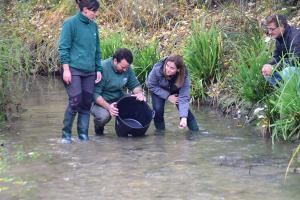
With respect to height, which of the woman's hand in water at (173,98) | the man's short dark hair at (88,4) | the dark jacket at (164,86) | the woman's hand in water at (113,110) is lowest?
the woman's hand in water at (113,110)

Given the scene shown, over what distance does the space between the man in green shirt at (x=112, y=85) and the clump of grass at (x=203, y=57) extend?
2.46 metres

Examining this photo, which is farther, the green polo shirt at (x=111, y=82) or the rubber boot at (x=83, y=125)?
the green polo shirt at (x=111, y=82)

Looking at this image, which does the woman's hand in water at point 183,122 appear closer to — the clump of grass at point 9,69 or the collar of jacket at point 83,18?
the collar of jacket at point 83,18

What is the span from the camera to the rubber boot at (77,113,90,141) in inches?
346

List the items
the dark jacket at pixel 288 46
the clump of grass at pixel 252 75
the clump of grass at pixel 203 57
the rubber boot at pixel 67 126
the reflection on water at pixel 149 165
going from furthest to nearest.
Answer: the clump of grass at pixel 203 57 < the clump of grass at pixel 252 75 < the dark jacket at pixel 288 46 < the rubber boot at pixel 67 126 < the reflection on water at pixel 149 165

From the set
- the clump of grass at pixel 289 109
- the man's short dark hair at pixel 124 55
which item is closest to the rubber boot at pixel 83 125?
the man's short dark hair at pixel 124 55

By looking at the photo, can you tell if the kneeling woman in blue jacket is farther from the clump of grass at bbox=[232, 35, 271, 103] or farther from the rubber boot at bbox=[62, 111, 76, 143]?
the rubber boot at bbox=[62, 111, 76, 143]

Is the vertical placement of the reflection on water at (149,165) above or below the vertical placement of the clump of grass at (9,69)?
below

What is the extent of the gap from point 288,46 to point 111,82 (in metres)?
2.32

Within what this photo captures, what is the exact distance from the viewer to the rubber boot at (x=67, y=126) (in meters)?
8.64

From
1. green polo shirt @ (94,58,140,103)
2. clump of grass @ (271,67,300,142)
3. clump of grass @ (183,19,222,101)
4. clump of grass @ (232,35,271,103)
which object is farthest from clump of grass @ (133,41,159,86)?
clump of grass @ (271,67,300,142)

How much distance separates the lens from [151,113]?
9281 mm

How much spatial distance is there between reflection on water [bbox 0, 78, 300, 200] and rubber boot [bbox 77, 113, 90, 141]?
0.40ft

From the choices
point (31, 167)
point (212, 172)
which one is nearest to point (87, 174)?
point (31, 167)
